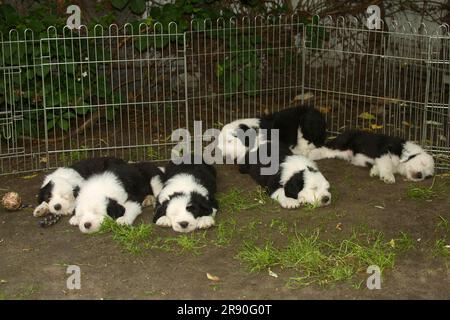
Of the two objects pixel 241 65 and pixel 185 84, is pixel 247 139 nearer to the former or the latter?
pixel 185 84

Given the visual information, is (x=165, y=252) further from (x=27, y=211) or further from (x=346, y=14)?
(x=346, y=14)

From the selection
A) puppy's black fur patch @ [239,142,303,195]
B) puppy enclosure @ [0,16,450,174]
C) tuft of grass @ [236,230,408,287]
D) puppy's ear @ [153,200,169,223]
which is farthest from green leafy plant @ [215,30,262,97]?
tuft of grass @ [236,230,408,287]

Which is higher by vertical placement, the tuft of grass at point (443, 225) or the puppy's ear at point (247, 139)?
the puppy's ear at point (247, 139)

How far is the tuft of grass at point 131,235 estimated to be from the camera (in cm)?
647

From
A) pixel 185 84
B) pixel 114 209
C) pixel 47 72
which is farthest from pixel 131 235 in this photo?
pixel 47 72

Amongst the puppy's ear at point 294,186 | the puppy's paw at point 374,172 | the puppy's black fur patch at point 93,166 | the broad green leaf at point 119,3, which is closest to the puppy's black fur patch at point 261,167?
the puppy's ear at point 294,186

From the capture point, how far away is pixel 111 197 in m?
6.99

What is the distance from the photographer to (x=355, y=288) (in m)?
5.59

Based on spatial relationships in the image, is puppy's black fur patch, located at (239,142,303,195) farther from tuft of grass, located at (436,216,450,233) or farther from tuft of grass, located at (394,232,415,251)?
tuft of grass, located at (436,216,450,233)

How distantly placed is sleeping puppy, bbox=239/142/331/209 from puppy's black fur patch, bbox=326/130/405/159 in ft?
4.07

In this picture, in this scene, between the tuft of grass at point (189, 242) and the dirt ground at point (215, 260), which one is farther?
the tuft of grass at point (189, 242)

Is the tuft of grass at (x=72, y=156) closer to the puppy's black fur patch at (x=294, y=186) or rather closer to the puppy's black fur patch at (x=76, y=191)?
the puppy's black fur patch at (x=76, y=191)

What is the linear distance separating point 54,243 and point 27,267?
0.57m

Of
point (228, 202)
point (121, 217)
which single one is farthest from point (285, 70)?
point (121, 217)
